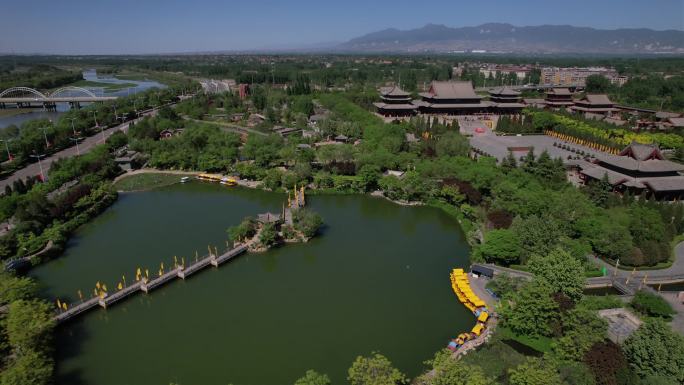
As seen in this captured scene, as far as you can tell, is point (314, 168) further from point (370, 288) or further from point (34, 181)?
point (34, 181)

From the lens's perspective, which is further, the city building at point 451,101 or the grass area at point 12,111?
the grass area at point 12,111

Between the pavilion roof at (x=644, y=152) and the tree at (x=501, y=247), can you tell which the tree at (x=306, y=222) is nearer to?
the tree at (x=501, y=247)

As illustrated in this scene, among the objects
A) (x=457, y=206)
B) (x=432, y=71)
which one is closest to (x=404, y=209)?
(x=457, y=206)

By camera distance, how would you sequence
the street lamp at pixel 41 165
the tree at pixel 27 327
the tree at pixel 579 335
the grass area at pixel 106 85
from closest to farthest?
the tree at pixel 579 335
the tree at pixel 27 327
the street lamp at pixel 41 165
the grass area at pixel 106 85

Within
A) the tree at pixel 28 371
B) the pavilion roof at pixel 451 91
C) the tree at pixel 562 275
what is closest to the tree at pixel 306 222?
the tree at pixel 562 275

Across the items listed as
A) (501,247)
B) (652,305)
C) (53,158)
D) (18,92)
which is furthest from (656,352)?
(18,92)

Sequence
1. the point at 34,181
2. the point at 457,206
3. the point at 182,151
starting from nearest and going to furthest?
the point at 457,206, the point at 34,181, the point at 182,151
